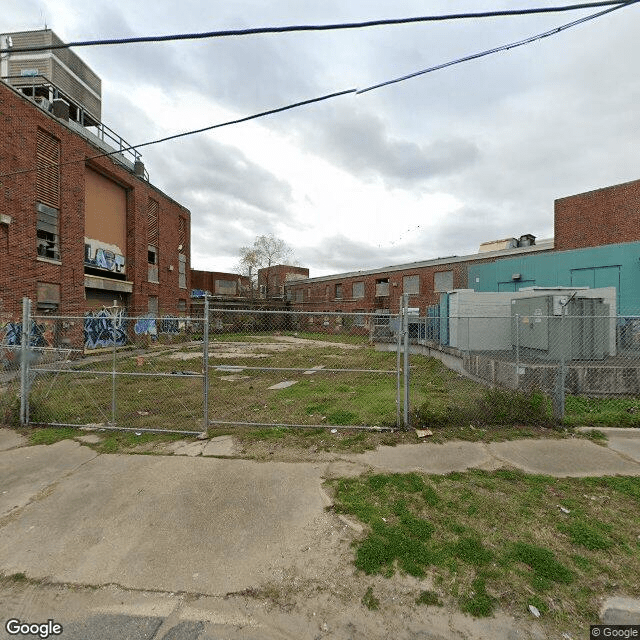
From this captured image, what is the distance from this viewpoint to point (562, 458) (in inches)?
197

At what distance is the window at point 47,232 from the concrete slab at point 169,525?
15.5m

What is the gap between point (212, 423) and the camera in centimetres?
633

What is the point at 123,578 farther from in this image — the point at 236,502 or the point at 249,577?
the point at 236,502

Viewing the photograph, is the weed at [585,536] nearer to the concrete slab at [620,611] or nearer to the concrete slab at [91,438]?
the concrete slab at [620,611]

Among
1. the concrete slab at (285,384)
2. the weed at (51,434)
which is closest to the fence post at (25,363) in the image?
the weed at (51,434)

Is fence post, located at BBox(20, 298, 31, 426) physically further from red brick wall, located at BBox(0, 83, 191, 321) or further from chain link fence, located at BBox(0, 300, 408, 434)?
red brick wall, located at BBox(0, 83, 191, 321)

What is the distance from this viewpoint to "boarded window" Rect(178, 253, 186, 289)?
3000cm

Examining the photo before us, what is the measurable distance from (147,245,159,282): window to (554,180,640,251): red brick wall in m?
29.8

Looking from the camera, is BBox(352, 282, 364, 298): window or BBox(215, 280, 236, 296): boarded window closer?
BBox(352, 282, 364, 298): window

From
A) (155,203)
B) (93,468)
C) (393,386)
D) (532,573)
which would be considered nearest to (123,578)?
(93,468)

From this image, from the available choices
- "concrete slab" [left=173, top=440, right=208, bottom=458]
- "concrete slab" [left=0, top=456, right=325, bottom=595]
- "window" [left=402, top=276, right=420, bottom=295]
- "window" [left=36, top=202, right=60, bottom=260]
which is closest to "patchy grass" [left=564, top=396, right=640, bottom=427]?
"concrete slab" [left=0, top=456, right=325, bottom=595]

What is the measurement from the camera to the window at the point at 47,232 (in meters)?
15.4

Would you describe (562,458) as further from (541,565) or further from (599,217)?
(599,217)

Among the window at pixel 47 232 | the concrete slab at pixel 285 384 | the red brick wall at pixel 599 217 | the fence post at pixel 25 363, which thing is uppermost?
the red brick wall at pixel 599 217
